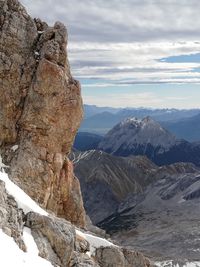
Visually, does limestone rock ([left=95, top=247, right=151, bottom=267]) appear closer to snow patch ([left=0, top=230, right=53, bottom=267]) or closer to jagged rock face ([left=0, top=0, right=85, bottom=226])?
jagged rock face ([left=0, top=0, right=85, bottom=226])

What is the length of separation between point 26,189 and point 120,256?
520 inches

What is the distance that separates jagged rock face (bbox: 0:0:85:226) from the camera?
186ft

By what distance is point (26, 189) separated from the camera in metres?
54.8

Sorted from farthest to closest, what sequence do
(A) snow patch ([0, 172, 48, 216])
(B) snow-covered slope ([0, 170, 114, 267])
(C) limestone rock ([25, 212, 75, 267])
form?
(A) snow patch ([0, 172, 48, 216]) < (C) limestone rock ([25, 212, 75, 267]) < (B) snow-covered slope ([0, 170, 114, 267])

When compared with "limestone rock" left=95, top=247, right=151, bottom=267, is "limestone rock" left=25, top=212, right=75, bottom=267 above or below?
above

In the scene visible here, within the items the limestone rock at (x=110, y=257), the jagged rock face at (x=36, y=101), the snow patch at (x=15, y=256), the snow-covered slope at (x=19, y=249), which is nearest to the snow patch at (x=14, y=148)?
the jagged rock face at (x=36, y=101)

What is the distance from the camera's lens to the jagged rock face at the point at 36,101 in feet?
186

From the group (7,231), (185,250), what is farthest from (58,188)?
(185,250)

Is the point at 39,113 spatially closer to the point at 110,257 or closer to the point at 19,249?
the point at 110,257

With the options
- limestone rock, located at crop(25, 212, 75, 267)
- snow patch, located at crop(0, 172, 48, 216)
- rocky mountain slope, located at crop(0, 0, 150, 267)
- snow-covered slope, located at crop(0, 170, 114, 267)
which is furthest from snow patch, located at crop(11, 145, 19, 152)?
limestone rock, located at crop(25, 212, 75, 267)

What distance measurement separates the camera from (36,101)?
58.2 m

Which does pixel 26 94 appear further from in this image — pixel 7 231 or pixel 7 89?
pixel 7 231

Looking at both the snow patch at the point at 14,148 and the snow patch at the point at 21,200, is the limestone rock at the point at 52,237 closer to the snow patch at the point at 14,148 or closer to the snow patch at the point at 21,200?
the snow patch at the point at 21,200

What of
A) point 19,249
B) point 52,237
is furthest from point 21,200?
point 19,249
